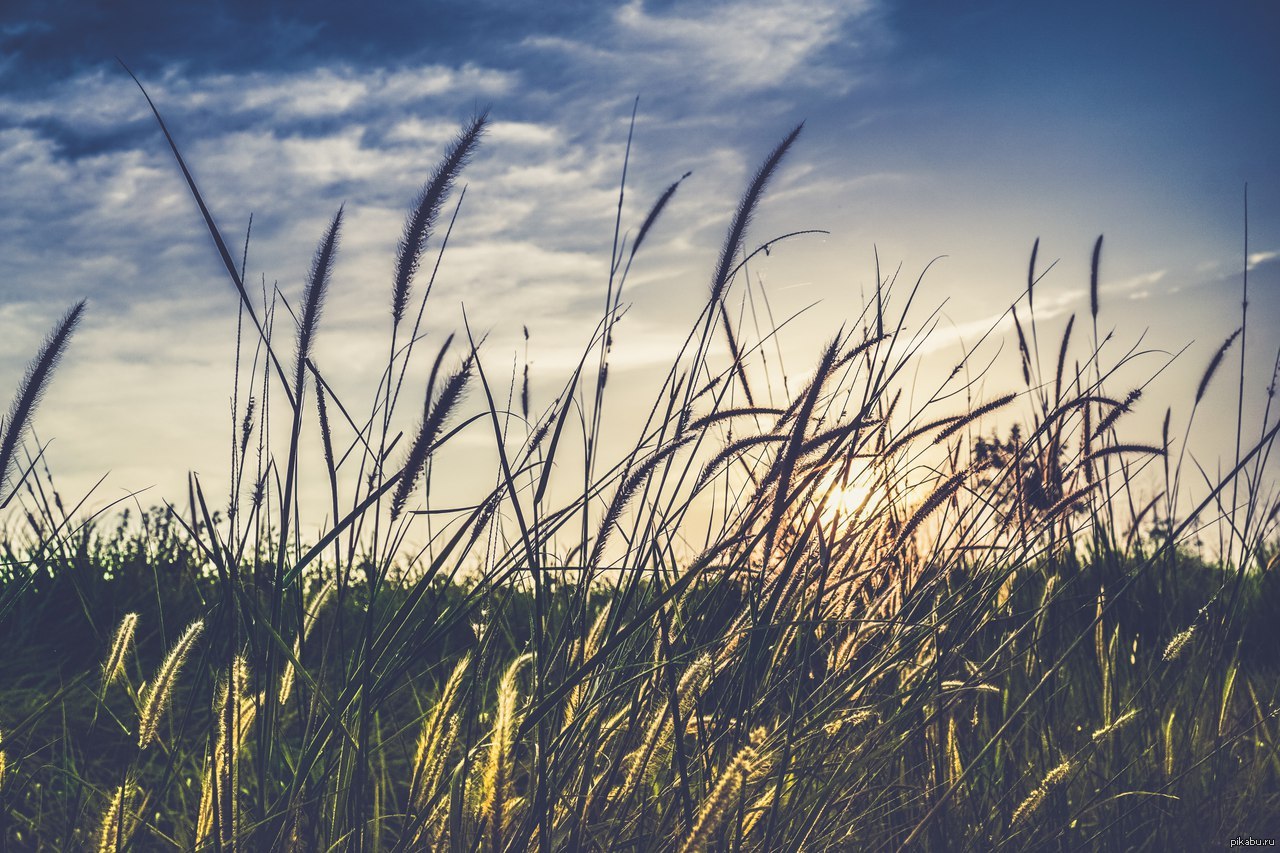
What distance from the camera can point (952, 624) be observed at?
2029 mm

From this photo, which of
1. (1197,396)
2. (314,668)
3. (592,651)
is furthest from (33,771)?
(1197,396)

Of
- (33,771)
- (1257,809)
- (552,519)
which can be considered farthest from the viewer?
(33,771)

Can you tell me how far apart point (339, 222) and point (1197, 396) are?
91.8 inches

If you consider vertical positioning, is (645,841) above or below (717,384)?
below

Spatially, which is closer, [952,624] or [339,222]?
[339,222]

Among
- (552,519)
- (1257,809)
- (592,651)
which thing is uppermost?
(552,519)

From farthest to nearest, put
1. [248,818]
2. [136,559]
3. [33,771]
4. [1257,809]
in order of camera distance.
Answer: [136,559], [33,771], [1257,809], [248,818]

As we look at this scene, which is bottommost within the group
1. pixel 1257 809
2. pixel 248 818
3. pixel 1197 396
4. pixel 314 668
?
pixel 1257 809

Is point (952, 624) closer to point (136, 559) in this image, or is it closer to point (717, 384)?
point (717, 384)

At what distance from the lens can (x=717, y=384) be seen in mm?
1648

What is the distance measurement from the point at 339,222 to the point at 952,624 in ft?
4.96

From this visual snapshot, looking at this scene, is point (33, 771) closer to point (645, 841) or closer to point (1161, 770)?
point (645, 841)

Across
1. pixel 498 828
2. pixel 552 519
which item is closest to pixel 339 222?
pixel 552 519

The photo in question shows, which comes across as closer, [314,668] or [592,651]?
[592,651]
